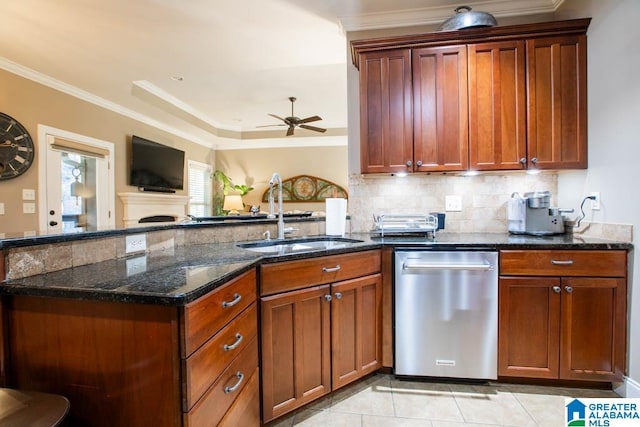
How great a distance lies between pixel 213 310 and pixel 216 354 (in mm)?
162

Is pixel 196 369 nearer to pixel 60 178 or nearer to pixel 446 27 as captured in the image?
pixel 446 27

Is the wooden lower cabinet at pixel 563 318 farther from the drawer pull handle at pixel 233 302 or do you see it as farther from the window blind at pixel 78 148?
the window blind at pixel 78 148

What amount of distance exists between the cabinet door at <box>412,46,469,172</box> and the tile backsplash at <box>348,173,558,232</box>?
1.02 feet

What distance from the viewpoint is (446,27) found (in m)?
2.18

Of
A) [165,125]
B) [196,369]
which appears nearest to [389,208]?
[196,369]

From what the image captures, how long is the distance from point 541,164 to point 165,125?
213 inches

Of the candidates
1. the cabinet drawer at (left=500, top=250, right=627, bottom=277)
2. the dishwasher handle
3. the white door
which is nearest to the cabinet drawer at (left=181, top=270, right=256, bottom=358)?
the dishwasher handle

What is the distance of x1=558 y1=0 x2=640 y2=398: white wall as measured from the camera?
1724mm

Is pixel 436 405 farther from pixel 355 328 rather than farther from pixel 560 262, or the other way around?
pixel 560 262

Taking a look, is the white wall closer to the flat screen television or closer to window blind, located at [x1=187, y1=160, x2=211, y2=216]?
the flat screen television

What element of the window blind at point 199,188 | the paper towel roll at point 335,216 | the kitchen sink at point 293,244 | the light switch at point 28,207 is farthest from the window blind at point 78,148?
the paper towel roll at point 335,216

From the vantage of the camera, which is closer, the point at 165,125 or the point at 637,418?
the point at 637,418

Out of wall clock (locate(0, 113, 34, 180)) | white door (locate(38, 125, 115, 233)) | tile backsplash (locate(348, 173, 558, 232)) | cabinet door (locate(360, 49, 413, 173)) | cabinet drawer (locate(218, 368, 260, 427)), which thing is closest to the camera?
cabinet drawer (locate(218, 368, 260, 427))

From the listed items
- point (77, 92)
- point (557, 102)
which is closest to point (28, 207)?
point (77, 92)
